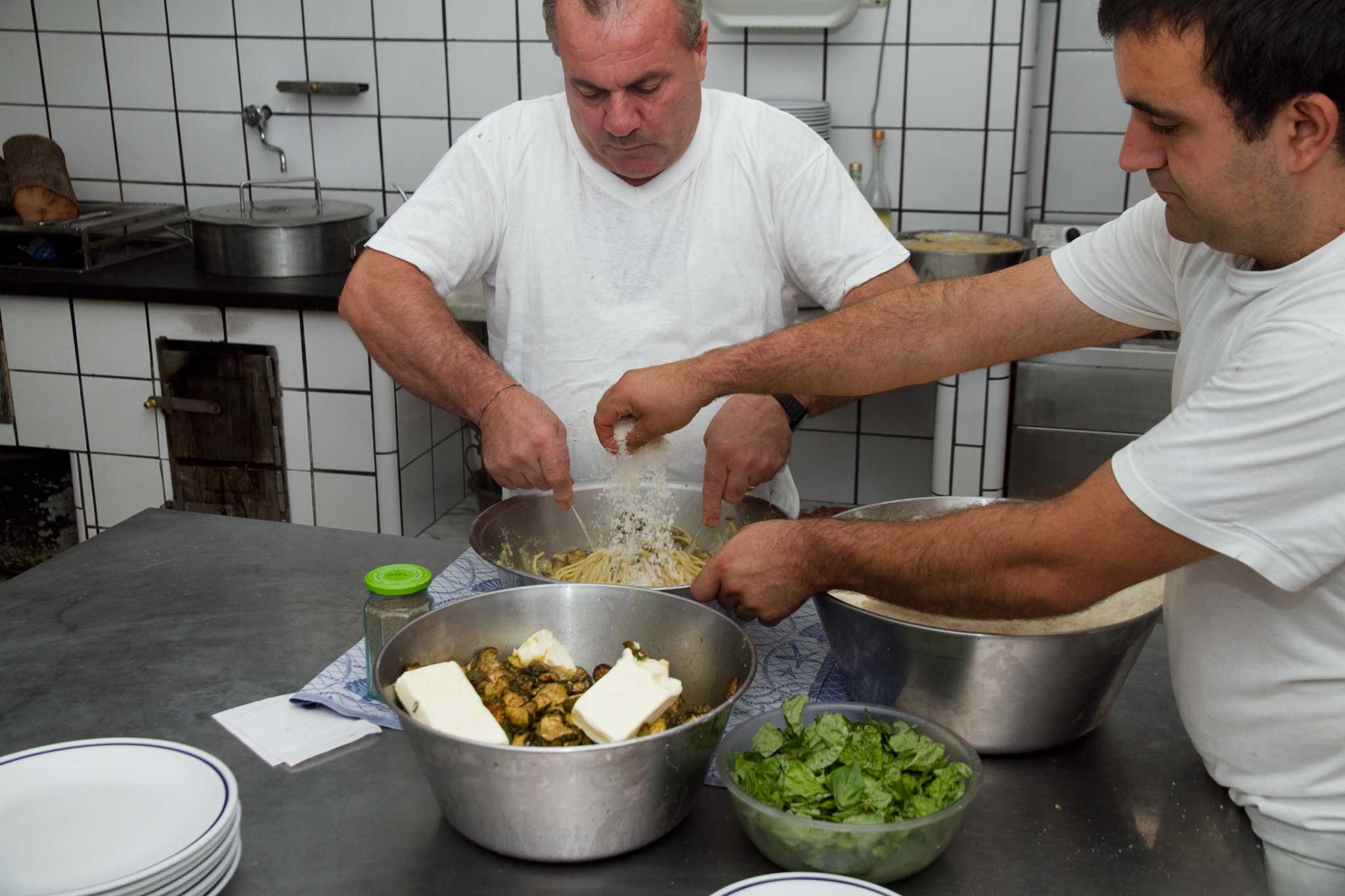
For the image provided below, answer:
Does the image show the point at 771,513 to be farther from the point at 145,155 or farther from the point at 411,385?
the point at 145,155

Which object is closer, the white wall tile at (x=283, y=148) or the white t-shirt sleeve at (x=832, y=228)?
the white t-shirt sleeve at (x=832, y=228)

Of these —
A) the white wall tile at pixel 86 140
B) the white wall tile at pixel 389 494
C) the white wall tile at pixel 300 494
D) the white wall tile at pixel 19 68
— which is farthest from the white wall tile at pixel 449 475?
the white wall tile at pixel 19 68

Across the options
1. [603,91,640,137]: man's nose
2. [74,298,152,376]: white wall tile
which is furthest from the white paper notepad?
[74,298,152,376]: white wall tile

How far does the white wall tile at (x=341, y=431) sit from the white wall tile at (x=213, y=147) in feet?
3.69

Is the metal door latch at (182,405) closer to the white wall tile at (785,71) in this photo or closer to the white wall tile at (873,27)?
the white wall tile at (785,71)

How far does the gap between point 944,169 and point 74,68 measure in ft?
9.56

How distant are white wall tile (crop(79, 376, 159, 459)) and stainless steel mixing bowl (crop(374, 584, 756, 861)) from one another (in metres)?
2.50

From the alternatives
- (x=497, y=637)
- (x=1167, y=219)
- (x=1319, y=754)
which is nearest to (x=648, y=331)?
(x=497, y=637)

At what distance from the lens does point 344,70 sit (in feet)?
12.8

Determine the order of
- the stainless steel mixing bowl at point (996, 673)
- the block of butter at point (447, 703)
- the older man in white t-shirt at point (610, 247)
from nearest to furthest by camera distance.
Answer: the block of butter at point (447, 703), the stainless steel mixing bowl at point (996, 673), the older man in white t-shirt at point (610, 247)

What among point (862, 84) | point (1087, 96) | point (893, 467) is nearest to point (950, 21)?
point (862, 84)

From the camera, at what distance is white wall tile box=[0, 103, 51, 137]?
13.6ft

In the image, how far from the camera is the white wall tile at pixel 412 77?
384 centimetres

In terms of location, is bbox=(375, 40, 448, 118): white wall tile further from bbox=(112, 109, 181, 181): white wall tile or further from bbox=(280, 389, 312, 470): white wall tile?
bbox=(280, 389, 312, 470): white wall tile
